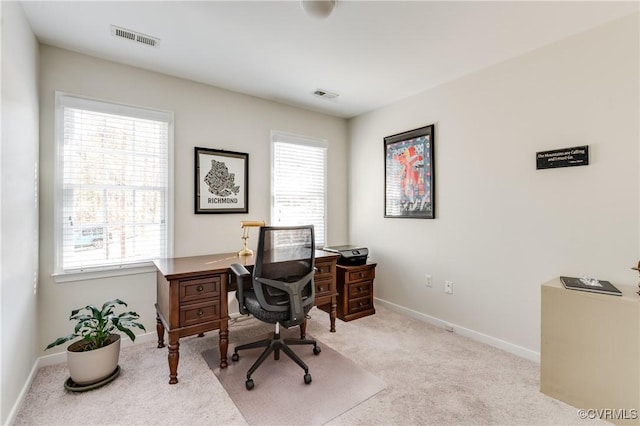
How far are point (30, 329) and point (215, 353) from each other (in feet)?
4.28

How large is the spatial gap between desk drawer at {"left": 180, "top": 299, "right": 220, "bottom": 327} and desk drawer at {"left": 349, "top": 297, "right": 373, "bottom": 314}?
5.18 ft

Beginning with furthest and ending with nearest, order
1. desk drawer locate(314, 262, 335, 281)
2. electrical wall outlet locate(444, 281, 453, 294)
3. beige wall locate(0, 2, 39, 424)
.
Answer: electrical wall outlet locate(444, 281, 453, 294) < desk drawer locate(314, 262, 335, 281) < beige wall locate(0, 2, 39, 424)

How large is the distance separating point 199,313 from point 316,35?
7.36 feet

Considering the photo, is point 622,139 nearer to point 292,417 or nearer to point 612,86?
point 612,86

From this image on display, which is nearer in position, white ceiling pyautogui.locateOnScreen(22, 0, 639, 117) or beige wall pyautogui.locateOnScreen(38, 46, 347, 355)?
white ceiling pyautogui.locateOnScreen(22, 0, 639, 117)

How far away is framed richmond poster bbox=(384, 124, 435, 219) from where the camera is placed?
3180 millimetres

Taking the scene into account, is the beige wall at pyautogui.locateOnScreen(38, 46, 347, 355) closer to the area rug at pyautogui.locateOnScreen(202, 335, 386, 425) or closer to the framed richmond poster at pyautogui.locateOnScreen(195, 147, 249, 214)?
the framed richmond poster at pyautogui.locateOnScreen(195, 147, 249, 214)

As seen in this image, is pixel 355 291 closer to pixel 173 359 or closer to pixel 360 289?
pixel 360 289

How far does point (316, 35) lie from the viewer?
7.20ft

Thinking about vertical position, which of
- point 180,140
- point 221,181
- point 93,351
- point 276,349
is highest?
point 180,140

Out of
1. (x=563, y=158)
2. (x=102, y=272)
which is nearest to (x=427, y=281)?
(x=563, y=158)

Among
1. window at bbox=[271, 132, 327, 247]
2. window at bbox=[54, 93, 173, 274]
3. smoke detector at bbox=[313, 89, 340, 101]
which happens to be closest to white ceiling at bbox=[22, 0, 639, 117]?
smoke detector at bbox=[313, 89, 340, 101]

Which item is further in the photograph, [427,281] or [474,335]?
[427,281]

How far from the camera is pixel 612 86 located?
2035 millimetres
